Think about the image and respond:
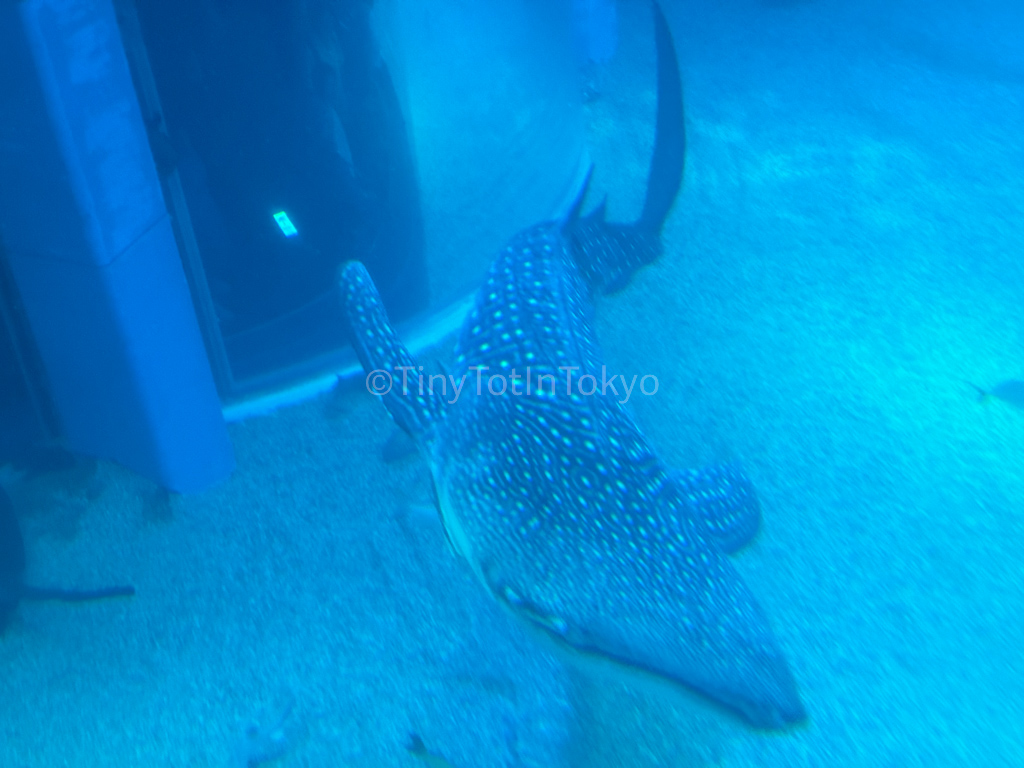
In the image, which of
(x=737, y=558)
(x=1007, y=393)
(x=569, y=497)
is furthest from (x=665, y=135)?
(x=569, y=497)

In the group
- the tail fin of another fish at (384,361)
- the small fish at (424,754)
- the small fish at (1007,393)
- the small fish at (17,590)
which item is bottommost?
the small fish at (1007,393)

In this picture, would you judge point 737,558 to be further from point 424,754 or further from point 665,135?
point 665,135

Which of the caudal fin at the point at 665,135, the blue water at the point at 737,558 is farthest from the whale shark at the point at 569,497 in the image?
the caudal fin at the point at 665,135

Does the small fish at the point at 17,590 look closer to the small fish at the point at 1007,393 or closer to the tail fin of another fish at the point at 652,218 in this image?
the tail fin of another fish at the point at 652,218

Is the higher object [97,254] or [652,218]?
[97,254]

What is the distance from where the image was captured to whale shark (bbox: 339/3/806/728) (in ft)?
6.07

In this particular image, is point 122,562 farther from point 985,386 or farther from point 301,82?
point 985,386

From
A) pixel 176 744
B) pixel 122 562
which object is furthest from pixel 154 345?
pixel 176 744

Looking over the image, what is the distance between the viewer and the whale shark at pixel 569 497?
1.85 metres

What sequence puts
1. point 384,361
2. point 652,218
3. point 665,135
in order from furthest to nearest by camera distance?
point 652,218
point 665,135
point 384,361

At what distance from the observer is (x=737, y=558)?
3.11m

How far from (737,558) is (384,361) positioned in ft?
6.49

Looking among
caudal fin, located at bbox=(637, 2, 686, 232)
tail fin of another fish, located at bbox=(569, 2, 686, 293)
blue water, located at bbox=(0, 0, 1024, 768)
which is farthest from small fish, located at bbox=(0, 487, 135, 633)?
caudal fin, located at bbox=(637, 2, 686, 232)

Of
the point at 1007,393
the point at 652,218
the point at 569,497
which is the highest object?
the point at 569,497
